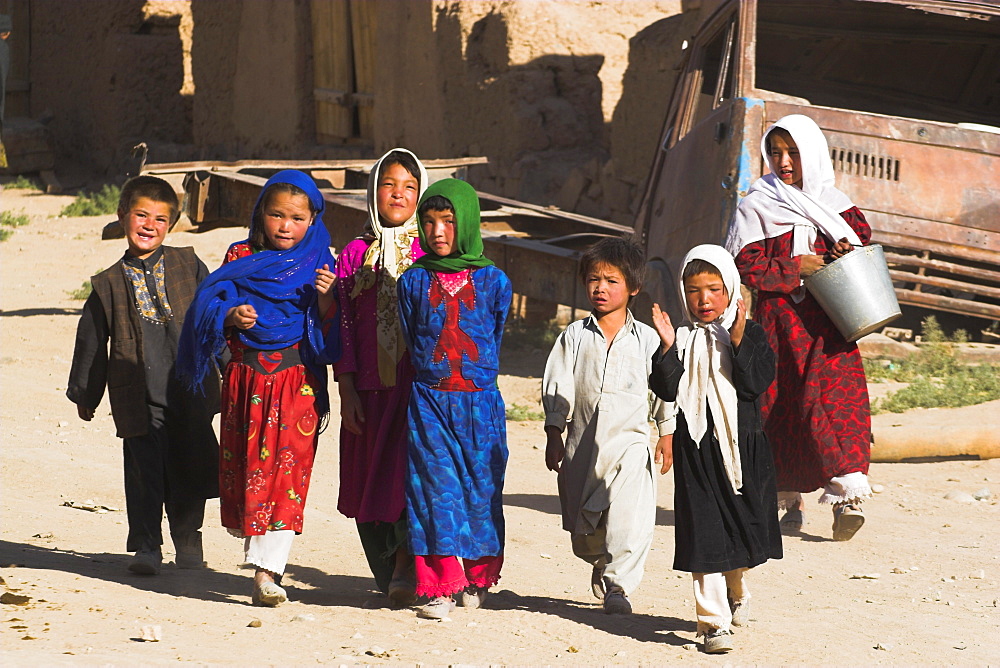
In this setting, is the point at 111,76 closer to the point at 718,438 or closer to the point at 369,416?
the point at 369,416

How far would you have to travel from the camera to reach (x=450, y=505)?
373 cm

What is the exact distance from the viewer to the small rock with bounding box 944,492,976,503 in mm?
5632

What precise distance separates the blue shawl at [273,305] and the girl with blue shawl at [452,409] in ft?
1.03

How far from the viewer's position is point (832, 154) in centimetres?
618

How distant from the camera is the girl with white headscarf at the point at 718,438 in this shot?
346cm

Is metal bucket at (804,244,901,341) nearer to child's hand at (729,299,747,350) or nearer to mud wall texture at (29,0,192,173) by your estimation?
child's hand at (729,299,747,350)

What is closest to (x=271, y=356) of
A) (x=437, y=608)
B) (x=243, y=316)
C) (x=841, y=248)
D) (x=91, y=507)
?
(x=243, y=316)

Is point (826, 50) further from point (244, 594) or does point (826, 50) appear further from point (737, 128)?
point (244, 594)

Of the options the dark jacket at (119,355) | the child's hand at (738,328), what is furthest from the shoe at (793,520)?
the dark jacket at (119,355)

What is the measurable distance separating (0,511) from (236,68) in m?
12.3

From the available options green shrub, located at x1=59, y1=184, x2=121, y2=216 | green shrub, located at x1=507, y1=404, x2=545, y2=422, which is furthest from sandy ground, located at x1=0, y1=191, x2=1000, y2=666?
green shrub, located at x1=59, y1=184, x2=121, y2=216

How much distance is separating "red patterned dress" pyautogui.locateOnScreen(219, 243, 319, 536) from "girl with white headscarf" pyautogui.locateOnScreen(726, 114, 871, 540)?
1.89m

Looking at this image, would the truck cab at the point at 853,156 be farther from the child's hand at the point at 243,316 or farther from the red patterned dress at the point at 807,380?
the child's hand at the point at 243,316

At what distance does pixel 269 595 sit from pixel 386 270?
1053 mm
